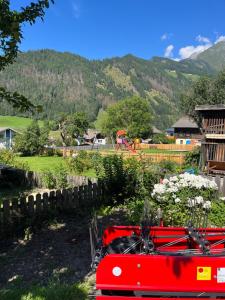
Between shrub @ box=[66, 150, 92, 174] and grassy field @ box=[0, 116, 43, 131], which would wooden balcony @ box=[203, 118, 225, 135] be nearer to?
shrub @ box=[66, 150, 92, 174]

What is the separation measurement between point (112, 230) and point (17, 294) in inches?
68.4

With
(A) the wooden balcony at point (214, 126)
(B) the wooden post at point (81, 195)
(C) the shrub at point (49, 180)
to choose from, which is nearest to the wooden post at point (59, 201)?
(B) the wooden post at point (81, 195)

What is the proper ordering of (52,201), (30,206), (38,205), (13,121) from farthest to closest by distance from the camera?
(13,121) → (52,201) → (38,205) → (30,206)

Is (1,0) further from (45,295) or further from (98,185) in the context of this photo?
(98,185)

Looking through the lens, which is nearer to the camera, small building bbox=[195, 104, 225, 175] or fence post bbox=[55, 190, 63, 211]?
fence post bbox=[55, 190, 63, 211]

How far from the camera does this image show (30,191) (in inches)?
689

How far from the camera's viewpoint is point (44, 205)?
10.8 metres

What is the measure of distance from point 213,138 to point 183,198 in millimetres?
15154

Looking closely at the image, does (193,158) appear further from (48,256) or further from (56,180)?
(48,256)

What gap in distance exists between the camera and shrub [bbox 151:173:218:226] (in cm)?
1020

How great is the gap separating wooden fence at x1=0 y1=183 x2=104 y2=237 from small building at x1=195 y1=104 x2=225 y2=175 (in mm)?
13060

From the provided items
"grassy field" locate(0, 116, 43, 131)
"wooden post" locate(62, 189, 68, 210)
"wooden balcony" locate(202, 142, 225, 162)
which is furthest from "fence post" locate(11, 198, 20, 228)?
"grassy field" locate(0, 116, 43, 131)

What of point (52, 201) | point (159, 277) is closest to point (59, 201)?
point (52, 201)

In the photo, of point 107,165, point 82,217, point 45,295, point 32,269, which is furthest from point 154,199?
point 45,295
